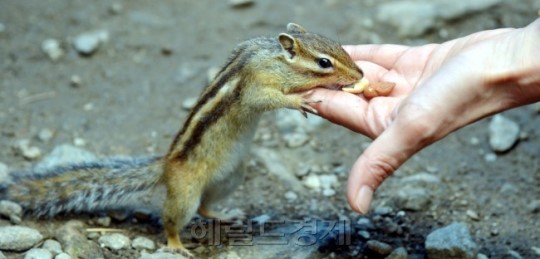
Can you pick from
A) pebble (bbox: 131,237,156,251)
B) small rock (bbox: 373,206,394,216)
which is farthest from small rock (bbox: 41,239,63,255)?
small rock (bbox: 373,206,394,216)

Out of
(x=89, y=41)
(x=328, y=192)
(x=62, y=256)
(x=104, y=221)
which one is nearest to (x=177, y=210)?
(x=104, y=221)

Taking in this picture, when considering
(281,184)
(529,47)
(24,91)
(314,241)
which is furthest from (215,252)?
(24,91)

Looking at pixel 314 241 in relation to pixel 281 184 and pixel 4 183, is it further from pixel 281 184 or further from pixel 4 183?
pixel 4 183

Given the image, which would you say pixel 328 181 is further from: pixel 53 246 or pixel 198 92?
pixel 53 246

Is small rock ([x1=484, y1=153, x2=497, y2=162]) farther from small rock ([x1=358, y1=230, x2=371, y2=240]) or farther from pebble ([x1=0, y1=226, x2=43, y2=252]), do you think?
pebble ([x1=0, y1=226, x2=43, y2=252])

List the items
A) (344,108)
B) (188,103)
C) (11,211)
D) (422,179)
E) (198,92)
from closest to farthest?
(344,108)
(11,211)
(422,179)
(188,103)
(198,92)

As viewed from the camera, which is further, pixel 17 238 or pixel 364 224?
pixel 364 224
